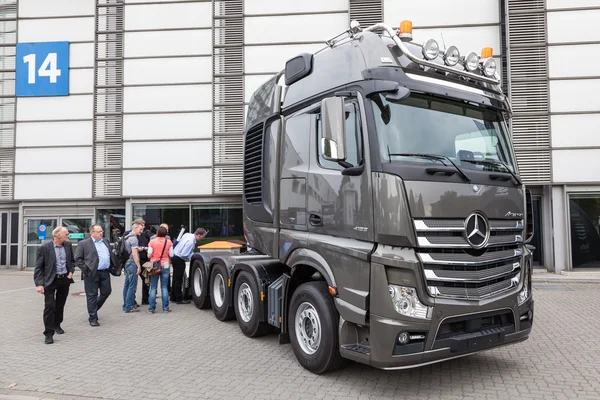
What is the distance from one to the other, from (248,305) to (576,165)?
12487mm

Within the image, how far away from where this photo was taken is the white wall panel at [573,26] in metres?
14.2

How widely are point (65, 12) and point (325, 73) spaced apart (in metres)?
16.2

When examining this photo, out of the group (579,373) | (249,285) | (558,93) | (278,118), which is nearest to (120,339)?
(249,285)

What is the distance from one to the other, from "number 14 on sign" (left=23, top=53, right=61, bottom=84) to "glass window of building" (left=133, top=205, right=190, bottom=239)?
20.4 feet

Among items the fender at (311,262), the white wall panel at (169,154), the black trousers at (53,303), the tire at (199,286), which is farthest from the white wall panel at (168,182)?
the fender at (311,262)

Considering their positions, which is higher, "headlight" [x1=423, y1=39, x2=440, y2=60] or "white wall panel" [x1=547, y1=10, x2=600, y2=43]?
"white wall panel" [x1=547, y1=10, x2=600, y2=43]

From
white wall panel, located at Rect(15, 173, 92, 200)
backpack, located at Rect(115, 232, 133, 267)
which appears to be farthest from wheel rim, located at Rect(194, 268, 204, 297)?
white wall panel, located at Rect(15, 173, 92, 200)

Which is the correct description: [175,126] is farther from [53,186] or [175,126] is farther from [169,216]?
[53,186]

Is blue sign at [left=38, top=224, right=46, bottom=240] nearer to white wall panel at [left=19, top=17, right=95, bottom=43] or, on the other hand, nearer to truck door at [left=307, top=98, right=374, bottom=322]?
white wall panel at [left=19, top=17, right=95, bottom=43]

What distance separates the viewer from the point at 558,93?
14.2 metres

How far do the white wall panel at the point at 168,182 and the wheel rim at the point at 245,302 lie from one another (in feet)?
31.4

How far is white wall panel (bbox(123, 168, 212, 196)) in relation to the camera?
1581 cm

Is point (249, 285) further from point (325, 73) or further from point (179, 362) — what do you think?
point (325, 73)

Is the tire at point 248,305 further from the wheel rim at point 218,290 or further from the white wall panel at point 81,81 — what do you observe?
the white wall panel at point 81,81
